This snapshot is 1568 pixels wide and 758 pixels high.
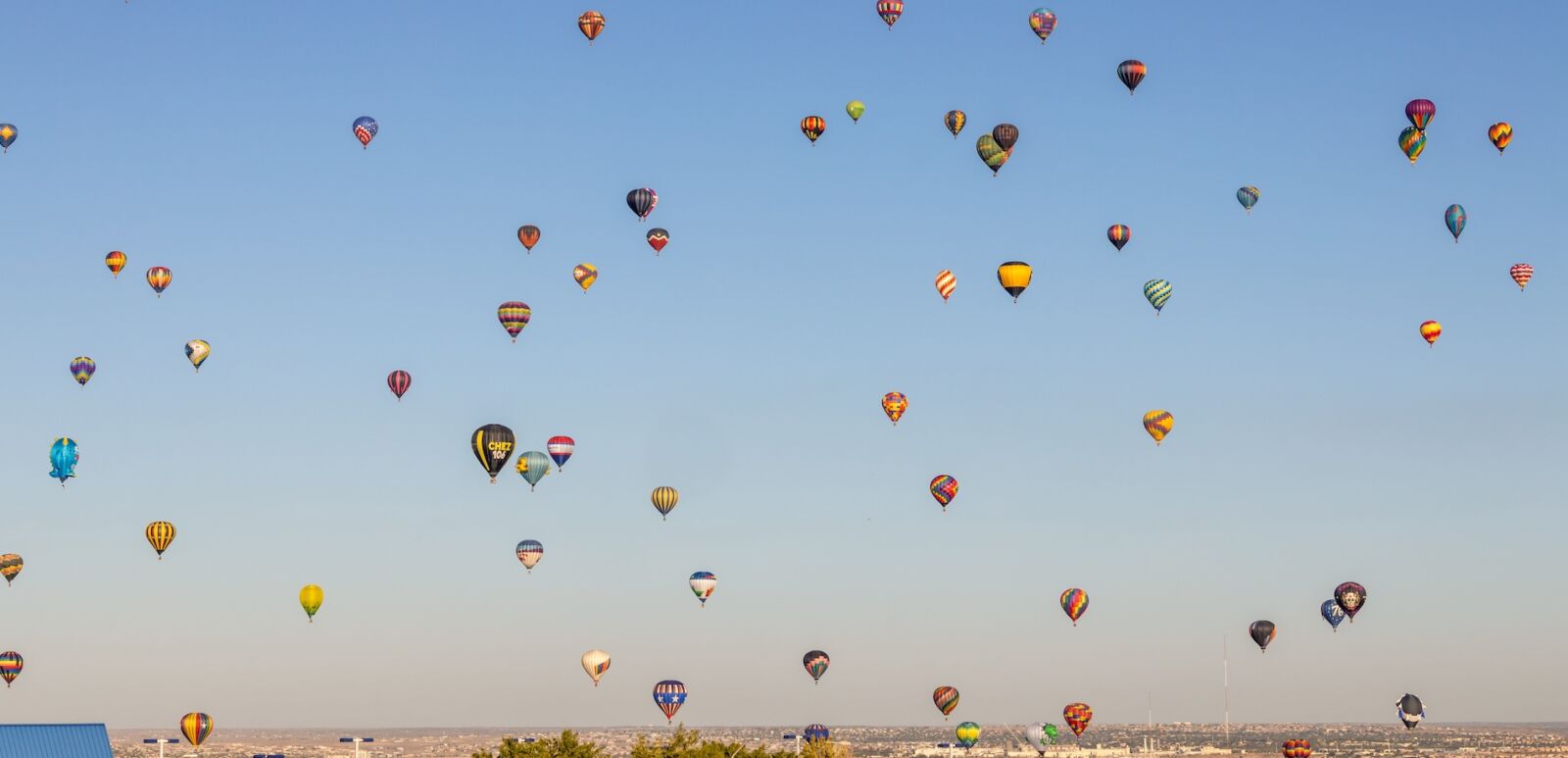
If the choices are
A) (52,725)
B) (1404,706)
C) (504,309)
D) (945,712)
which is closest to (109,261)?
(504,309)

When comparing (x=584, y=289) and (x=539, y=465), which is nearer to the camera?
(x=539, y=465)

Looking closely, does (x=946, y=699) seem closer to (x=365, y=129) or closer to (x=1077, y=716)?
(x=1077, y=716)

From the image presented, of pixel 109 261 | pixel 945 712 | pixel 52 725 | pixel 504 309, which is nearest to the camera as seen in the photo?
pixel 52 725

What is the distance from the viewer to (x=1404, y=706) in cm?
15725

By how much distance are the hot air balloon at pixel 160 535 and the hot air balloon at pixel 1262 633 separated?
246ft

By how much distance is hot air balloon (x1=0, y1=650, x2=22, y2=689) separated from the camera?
136750 millimetres

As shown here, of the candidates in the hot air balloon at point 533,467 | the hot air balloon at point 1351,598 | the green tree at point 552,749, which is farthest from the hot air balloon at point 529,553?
the hot air balloon at point 1351,598

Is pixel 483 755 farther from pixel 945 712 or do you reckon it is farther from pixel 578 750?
pixel 945 712

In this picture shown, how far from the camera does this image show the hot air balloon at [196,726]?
130 metres

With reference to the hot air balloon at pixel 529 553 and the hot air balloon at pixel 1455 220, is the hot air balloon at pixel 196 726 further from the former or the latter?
the hot air balloon at pixel 1455 220

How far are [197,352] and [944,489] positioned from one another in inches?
1855

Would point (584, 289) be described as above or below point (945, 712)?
above

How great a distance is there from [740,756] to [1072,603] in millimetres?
45424

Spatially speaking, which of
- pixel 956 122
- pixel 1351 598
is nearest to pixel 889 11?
pixel 956 122
